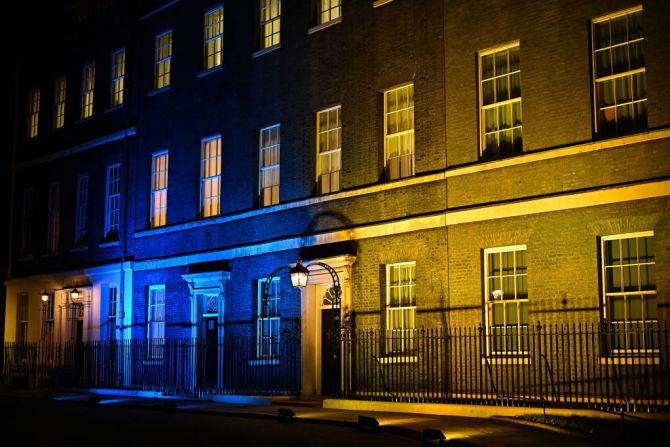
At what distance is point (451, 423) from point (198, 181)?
13226 millimetres

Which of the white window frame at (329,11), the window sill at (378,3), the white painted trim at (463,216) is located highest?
the white window frame at (329,11)

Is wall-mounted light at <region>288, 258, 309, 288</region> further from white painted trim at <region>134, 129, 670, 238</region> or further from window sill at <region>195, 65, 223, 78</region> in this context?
window sill at <region>195, 65, 223, 78</region>

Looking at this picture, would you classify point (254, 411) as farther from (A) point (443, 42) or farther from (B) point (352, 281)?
(A) point (443, 42)

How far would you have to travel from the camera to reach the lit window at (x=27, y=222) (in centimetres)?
3497

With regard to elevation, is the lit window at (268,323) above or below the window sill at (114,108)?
below

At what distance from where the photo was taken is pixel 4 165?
38156mm

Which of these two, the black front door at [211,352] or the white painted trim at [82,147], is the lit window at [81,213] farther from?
the black front door at [211,352]

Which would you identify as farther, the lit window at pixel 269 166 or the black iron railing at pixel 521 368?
the lit window at pixel 269 166

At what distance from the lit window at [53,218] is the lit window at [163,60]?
6.70 m

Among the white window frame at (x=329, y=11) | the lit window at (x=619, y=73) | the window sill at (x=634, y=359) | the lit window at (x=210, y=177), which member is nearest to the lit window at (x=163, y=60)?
the lit window at (x=210, y=177)

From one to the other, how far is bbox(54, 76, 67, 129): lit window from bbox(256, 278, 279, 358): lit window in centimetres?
1339

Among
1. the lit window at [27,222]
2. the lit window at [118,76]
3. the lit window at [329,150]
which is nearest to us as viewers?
the lit window at [329,150]

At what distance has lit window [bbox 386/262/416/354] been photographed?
20812mm

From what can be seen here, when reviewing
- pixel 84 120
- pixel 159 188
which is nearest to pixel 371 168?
pixel 159 188
